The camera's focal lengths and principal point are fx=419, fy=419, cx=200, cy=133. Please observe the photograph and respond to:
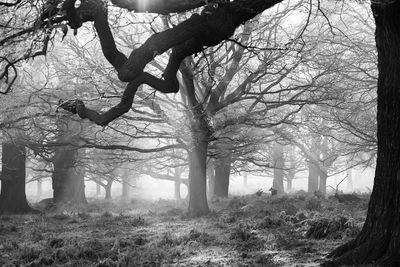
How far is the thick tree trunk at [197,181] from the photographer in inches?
507

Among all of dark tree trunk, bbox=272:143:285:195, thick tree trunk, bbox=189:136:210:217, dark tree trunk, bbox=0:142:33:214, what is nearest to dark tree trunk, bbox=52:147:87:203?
dark tree trunk, bbox=0:142:33:214

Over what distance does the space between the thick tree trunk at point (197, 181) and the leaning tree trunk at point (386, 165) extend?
25.5 feet

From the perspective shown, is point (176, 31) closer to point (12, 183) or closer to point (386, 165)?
point (386, 165)

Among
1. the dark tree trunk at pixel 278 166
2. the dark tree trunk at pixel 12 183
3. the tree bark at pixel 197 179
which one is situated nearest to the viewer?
the tree bark at pixel 197 179

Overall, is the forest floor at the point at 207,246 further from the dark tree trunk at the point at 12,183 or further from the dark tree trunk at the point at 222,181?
the dark tree trunk at the point at 222,181

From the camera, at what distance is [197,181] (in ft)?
42.8

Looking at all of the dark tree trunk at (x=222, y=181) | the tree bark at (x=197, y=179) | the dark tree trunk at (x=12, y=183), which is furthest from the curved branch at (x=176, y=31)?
the dark tree trunk at (x=222, y=181)

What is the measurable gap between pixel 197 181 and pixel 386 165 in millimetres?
8346

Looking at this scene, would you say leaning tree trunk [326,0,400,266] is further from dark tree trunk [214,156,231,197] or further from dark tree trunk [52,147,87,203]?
dark tree trunk [52,147,87,203]

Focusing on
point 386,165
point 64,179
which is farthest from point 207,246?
point 64,179

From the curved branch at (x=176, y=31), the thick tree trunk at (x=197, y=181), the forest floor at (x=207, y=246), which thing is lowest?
the forest floor at (x=207, y=246)

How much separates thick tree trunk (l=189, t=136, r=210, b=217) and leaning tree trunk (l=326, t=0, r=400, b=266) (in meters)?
7.78

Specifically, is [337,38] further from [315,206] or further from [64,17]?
[64,17]

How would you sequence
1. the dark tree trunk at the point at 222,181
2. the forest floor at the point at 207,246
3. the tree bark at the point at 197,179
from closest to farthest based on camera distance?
the forest floor at the point at 207,246 → the tree bark at the point at 197,179 → the dark tree trunk at the point at 222,181
